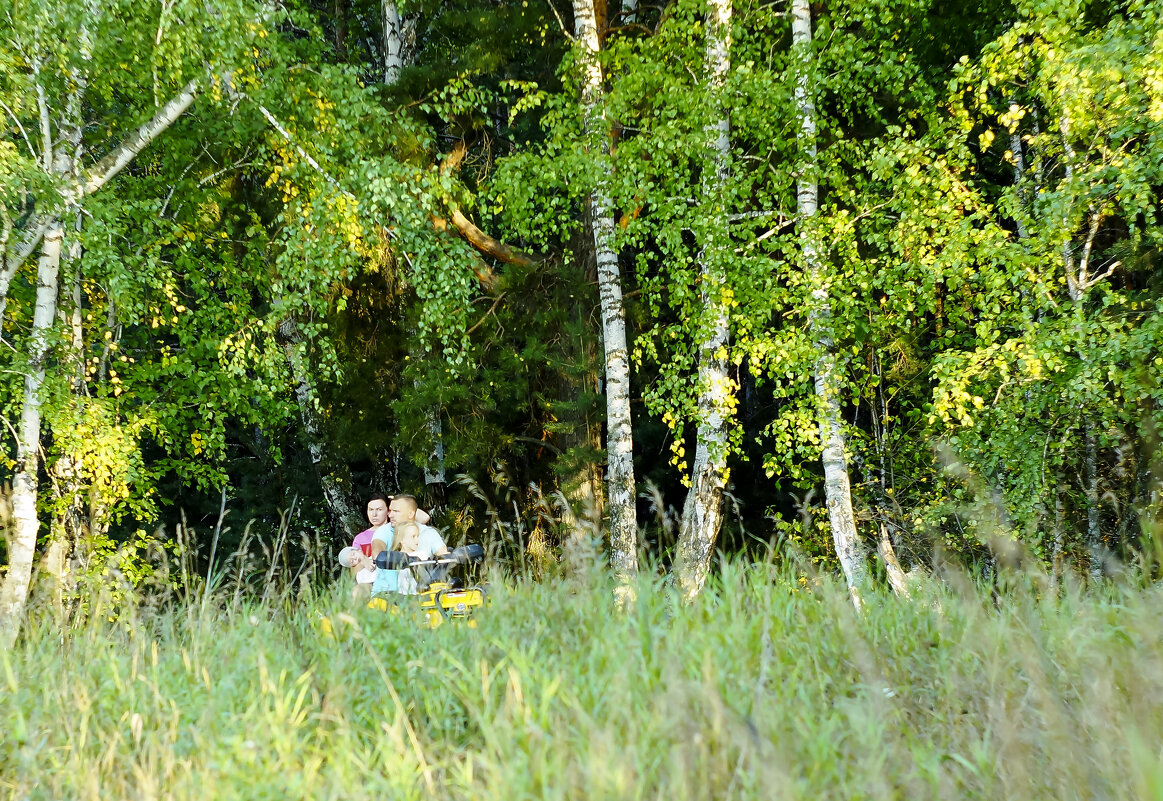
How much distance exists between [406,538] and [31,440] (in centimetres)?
487

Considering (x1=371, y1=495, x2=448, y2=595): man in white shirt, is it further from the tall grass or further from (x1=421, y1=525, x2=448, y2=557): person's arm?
the tall grass

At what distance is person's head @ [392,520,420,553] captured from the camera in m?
7.53

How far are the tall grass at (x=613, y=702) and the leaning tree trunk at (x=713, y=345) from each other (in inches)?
231

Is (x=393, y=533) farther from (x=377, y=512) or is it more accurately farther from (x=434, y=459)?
(x=434, y=459)

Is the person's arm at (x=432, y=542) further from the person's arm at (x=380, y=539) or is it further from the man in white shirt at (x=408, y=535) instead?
the person's arm at (x=380, y=539)

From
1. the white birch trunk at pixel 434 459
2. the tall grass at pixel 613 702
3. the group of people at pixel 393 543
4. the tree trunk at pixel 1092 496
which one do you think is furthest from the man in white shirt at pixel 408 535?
the tree trunk at pixel 1092 496

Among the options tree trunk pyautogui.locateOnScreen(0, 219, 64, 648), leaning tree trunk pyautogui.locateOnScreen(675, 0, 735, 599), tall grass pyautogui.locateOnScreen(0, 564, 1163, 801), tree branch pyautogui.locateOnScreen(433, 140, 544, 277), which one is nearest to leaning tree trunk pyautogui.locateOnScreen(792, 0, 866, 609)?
leaning tree trunk pyautogui.locateOnScreen(675, 0, 735, 599)

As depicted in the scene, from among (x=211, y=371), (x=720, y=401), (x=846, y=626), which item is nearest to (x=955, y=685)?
(x=846, y=626)

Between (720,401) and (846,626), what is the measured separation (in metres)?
7.61

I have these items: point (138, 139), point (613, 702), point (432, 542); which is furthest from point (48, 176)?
point (613, 702)

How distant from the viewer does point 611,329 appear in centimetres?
1076

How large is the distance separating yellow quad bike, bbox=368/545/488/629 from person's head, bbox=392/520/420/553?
1.94ft

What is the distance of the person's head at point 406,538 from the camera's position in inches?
297

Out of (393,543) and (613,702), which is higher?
(613,702)
